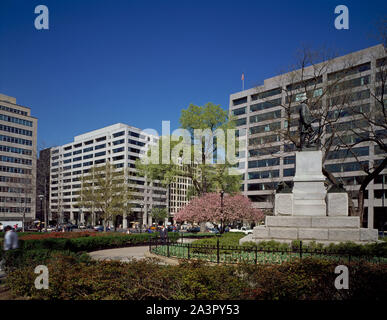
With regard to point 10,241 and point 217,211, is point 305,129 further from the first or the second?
point 217,211

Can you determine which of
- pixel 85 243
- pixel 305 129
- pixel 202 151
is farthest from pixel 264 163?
pixel 305 129

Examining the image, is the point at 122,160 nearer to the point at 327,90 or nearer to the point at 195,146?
the point at 195,146

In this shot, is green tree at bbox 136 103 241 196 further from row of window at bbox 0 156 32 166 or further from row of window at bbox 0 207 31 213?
row of window at bbox 0 156 32 166

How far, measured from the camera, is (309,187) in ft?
54.0

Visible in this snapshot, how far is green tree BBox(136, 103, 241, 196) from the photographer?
37000 mm

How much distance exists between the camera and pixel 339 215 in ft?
51.4

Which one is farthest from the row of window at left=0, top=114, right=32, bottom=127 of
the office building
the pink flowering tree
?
the pink flowering tree

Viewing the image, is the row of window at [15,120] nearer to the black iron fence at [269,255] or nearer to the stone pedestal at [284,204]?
the black iron fence at [269,255]

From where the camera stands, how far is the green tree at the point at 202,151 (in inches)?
1457

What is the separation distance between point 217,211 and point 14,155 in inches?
2839

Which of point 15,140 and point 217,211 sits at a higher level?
point 15,140

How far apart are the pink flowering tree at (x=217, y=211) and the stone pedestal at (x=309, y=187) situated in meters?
16.0
